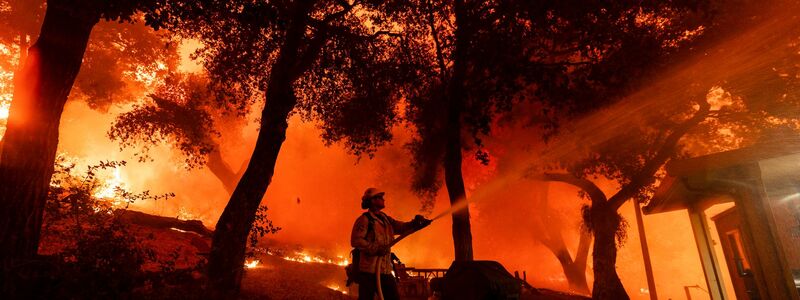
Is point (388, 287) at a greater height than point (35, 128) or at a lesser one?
lesser

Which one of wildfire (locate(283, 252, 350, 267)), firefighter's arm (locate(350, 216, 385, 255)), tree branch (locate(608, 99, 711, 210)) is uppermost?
tree branch (locate(608, 99, 711, 210))

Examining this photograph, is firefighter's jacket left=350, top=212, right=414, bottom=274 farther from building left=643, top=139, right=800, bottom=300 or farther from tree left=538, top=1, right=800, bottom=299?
tree left=538, top=1, right=800, bottom=299

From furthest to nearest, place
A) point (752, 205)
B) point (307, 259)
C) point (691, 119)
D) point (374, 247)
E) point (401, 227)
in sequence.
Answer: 1. point (307, 259)
2. point (691, 119)
3. point (752, 205)
4. point (401, 227)
5. point (374, 247)

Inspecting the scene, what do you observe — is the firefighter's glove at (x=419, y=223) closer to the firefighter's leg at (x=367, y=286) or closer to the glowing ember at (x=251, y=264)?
the firefighter's leg at (x=367, y=286)

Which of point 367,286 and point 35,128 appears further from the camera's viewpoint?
point 35,128

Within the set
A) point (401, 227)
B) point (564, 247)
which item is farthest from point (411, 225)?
point (564, 247)

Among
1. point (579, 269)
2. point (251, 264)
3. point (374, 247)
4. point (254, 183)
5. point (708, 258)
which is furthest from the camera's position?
point (579, 269)

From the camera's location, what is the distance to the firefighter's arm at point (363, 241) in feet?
19.4

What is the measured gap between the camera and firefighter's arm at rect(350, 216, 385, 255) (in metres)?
5.90

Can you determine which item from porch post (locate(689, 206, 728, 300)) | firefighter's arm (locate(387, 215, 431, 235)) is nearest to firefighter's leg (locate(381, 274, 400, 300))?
firefighter's arm (locate(387, 215, 431, 235))

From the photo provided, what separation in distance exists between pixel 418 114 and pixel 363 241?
1124 cm

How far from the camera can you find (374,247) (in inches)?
233

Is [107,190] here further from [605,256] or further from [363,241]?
[605,256]

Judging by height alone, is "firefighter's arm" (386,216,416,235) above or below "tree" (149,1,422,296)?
below
